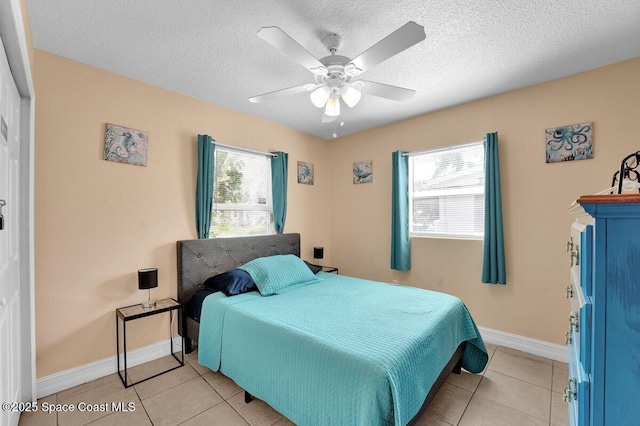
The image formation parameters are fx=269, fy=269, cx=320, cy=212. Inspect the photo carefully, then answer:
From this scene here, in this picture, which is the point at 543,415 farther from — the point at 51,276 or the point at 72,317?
the point at 51,276

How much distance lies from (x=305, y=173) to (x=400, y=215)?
5.24ft

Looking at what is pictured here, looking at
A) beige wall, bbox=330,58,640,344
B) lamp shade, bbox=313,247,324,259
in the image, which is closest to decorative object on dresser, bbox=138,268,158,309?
lamp shade, bbox=313,247,324,259

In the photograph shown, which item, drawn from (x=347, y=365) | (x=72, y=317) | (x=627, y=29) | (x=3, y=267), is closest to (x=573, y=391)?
(x=347, y=365)

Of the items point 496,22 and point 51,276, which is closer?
point 496,22

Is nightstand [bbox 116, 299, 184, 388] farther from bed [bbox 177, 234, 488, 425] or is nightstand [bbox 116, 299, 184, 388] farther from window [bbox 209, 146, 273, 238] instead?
window [bbox 209, 146, 273, 238]

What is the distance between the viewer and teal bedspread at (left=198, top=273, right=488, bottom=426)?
1392 millimetres

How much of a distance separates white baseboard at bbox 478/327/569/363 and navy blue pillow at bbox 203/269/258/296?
265 cm

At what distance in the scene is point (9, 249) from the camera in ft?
5.23

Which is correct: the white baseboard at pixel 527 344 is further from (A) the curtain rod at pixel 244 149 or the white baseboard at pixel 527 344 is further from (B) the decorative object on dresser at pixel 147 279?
(B) the decorative object on dresser at pixel 147 279

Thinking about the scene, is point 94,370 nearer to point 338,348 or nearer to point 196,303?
point 196,303

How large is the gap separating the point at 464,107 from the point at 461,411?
3.04 meters

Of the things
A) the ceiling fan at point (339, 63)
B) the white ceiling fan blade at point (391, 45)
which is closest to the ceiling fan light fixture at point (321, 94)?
the ceiling fan at point (339, 63)

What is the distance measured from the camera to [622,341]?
2.53 ft

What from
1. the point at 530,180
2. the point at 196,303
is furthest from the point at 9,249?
the point at 530,180
